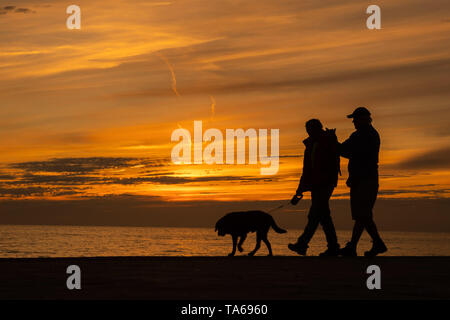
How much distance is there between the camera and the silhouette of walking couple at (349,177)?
12.0 metres

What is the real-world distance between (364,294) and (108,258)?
5984 millimetres

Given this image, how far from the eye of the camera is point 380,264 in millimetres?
10547

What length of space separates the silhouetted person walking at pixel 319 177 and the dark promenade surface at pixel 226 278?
1.02 meters

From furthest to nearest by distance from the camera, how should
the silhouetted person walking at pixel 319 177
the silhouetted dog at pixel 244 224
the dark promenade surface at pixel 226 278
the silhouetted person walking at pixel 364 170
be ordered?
the silhouetted dog at pixel 244 224 < the silhouetted person walking at pixel 319 177 < the silhouetted person walking at pixel 364 170 < the dark promenade surface at pixel 226 278

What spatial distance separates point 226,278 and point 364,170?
4.37 meters

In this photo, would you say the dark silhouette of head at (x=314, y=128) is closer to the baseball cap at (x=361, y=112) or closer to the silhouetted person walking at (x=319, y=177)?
the silhouetted person walking at (x=319, y=177)

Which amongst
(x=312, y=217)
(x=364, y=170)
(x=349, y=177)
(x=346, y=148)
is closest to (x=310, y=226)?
(x=312, y=217)

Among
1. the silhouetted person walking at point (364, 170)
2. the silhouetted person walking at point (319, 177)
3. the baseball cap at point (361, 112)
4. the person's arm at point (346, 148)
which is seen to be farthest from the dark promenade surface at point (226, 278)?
the baseball cap at point (361, 112)

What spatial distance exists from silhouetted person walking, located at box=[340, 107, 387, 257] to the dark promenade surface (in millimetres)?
712

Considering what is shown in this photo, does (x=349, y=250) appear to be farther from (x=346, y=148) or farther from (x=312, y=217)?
(x=346, y=148)
